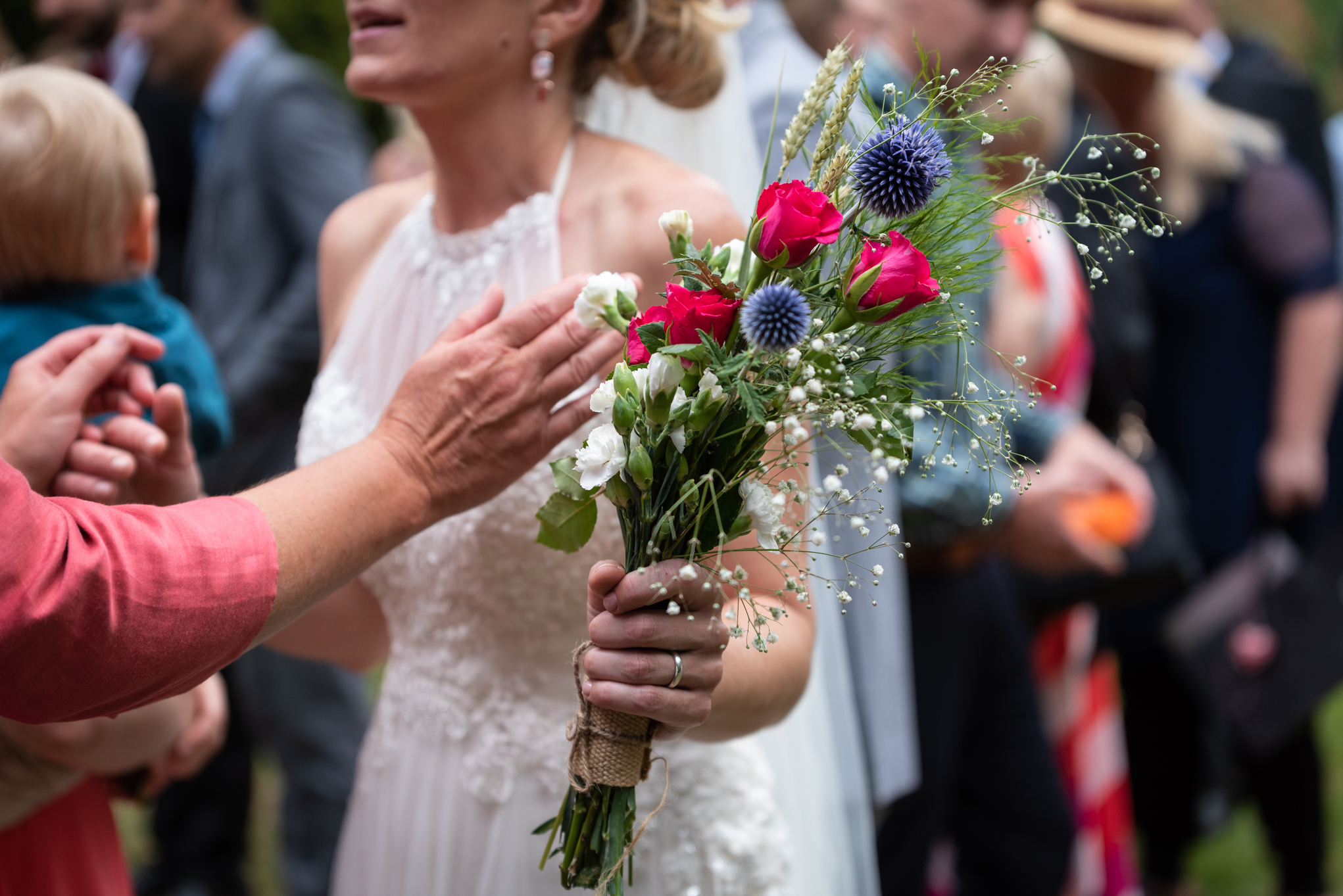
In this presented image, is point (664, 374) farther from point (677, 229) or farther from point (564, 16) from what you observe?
point (564, 16)

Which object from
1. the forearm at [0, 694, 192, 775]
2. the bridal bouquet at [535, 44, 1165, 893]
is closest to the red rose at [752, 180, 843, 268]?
the bridal bouquet at [535, 44, 1165, 893]

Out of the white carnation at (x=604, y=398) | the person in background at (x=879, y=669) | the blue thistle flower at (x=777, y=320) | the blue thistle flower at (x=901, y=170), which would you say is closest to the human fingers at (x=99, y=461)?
the white carnation at (x=604, y=398)

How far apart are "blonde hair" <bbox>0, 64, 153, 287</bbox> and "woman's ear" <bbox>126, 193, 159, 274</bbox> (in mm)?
15

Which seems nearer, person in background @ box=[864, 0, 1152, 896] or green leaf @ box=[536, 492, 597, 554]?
green leaf @ box=[536, 492, 597, 554]

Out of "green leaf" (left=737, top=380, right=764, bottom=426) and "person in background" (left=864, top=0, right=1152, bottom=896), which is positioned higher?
"green leaf" (left=737, top=380, right=764, bottom=426)

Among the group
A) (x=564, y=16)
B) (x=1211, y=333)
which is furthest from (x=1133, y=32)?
(x=564, y=16)

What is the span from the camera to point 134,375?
76.8 inches

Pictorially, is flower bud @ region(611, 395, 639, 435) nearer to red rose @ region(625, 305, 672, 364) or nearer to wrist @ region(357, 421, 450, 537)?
red rose @ region(625, 305, 672, 364)

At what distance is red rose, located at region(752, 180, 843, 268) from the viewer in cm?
126

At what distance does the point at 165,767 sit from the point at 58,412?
728 mm

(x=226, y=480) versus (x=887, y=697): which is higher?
(x=887, y=697)

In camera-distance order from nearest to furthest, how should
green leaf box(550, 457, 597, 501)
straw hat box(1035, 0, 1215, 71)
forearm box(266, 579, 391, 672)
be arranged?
green leaf box(550, 457, 597, 501), forearm box(266, 579, 391, 672), straw hat box(1035, 0, 1215, 71)

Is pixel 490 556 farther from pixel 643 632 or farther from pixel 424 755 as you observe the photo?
pixel 643 632

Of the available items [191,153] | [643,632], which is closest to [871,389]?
[643,632]
